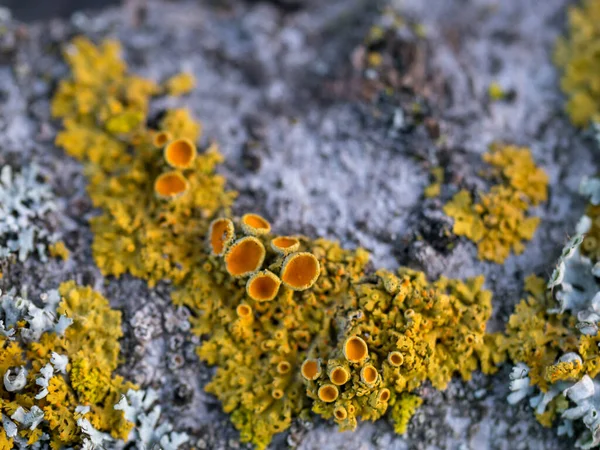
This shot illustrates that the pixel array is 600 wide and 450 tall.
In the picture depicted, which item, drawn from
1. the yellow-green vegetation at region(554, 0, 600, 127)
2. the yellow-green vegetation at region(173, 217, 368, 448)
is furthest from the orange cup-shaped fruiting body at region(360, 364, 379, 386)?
the yellow-green vegetation at region(554, 0, 600, 127)

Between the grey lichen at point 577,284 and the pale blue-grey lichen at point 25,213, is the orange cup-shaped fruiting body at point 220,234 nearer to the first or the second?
the pale blue-grey lichen at point 25,213

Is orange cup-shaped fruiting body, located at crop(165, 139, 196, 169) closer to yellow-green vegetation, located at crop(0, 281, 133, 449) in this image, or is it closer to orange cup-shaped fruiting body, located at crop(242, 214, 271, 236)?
orange cup-shaped fruiting body, located at crop(242, 214, 271, 236)

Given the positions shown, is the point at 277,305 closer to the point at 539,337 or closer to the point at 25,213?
the point at 539,337

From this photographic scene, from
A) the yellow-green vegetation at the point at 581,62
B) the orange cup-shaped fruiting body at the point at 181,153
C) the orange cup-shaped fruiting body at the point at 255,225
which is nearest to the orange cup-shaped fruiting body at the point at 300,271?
the orange cup-shaped fruiting body at the point at 255,225

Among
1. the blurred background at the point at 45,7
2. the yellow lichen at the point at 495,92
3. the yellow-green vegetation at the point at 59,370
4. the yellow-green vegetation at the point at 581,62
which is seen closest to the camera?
the yellow-green vegetation at the point at 59,370

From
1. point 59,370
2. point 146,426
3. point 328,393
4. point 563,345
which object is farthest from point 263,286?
point 563,345
